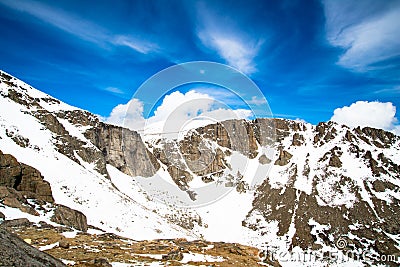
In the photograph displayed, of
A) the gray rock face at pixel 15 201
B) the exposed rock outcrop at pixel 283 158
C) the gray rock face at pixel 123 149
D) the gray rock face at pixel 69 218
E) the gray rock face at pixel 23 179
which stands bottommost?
the gray rock face at pixel 69 218

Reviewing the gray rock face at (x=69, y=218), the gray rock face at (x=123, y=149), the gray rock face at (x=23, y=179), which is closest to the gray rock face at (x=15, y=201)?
the gray rock face at (x=69, y=218)

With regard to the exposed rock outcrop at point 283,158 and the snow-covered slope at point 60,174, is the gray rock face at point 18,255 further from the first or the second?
the exposed rock outcrop at point 283,158

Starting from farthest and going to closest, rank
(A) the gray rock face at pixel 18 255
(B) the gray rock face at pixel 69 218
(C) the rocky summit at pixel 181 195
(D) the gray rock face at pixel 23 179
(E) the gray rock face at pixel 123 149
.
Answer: (E) the gray rock face at pixel 123 149 → (D) the gray rock face at pixel 23 179 → (B) the gray rock face at pixel 69 218 → (C) the rocky summit at pixel 181 195 → (A) the gray rock face at pixel 18 255

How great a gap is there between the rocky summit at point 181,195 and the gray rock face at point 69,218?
200 mm

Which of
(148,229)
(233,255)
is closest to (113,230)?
(148,229)

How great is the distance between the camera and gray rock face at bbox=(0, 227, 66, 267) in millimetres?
6258

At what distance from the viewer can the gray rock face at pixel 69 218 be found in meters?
36.7

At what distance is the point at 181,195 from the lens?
15750 cm

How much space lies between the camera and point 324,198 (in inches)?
6029

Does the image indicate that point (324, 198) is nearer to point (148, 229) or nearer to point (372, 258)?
point (372, 258)

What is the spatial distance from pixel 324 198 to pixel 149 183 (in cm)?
9900

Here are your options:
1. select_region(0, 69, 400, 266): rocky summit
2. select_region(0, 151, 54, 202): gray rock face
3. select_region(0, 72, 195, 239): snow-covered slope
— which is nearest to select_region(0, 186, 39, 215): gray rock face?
select_region(0, 69, 400, 266): rocky summit

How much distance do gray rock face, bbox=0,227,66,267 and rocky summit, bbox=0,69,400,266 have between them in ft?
0.16

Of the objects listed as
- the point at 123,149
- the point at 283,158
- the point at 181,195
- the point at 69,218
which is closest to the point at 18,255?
the point at 69,218
